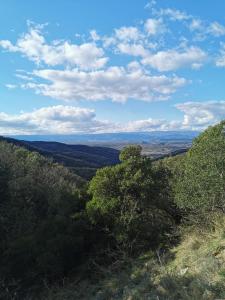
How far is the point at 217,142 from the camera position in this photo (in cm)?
1228

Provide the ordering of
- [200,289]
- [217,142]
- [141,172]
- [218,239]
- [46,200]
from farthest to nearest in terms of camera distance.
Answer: [46,200] < [141,172] < [217,142] < [218,239] < [200,289]

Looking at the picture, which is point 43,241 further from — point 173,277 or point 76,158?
point 76,158

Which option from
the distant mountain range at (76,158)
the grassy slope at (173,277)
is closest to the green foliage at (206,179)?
the grassy slope at (173,277)

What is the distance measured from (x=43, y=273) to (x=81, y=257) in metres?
2.04

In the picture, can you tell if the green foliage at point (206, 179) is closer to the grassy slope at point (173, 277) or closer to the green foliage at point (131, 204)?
the grassy slope at point (173, 277)

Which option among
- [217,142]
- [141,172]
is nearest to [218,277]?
[217,142]

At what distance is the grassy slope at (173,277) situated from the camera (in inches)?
284

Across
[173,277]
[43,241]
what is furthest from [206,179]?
[43,241]

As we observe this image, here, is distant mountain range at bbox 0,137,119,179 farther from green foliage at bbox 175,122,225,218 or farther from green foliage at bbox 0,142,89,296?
green foliage at bbox 175,122,225,218

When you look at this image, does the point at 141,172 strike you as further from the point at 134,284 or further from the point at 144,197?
the point at 134,284

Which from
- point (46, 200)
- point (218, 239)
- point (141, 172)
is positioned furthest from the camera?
point (46, 200)

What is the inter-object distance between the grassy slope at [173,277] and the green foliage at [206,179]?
0.94 m

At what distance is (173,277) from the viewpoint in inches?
331

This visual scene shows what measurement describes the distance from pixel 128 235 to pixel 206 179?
15.3 ft
